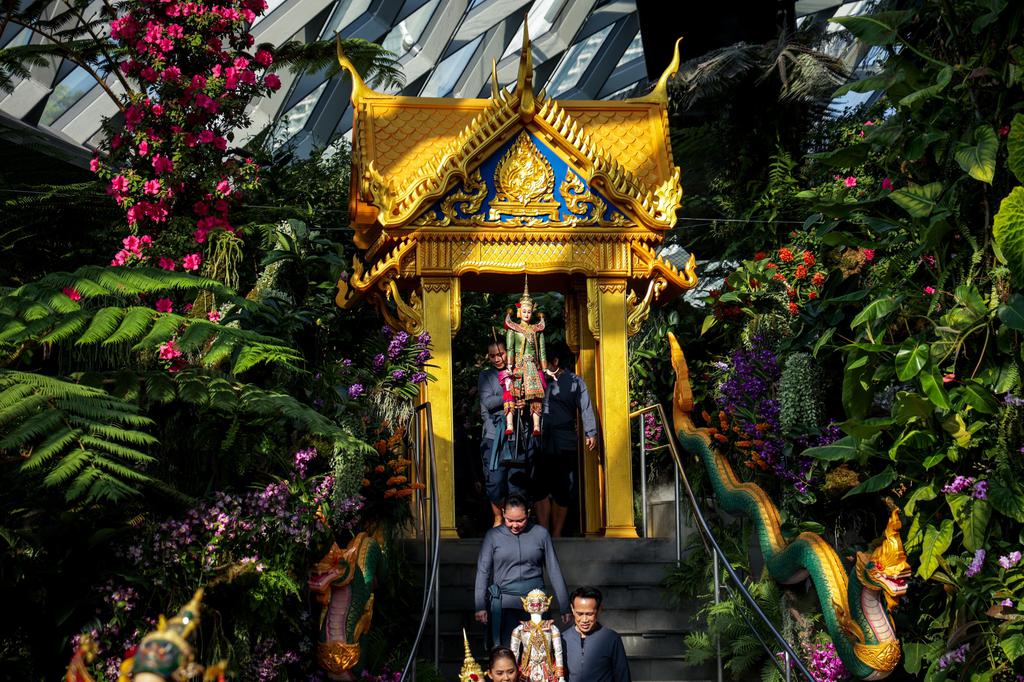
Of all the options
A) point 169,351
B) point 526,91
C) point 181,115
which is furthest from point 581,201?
point 169,351

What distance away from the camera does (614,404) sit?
42.6 ft

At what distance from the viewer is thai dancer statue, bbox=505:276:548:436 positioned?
39.0ft

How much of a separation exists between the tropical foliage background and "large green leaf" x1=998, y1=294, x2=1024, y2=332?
0.02 m

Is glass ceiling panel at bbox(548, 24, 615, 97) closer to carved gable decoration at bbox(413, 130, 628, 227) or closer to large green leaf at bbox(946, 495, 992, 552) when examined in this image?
carved gable decoration at bbox(413, 130, 628, 227)

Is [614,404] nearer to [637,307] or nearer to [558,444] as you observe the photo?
[558,444]

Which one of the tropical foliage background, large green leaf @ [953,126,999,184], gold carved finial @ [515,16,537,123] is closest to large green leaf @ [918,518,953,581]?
the tropical foliage background

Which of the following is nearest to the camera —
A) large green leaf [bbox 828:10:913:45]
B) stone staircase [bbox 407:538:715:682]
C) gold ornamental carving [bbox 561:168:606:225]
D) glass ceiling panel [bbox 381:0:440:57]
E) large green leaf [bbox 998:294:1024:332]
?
large green leaf [bbox 998:294:1024:332]

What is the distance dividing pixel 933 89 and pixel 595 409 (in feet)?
18.0

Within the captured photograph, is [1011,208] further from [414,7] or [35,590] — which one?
[414,7]

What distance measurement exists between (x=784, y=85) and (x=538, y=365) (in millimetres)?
6128

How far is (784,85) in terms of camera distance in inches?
643

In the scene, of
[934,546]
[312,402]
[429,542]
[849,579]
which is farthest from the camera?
[429,542]

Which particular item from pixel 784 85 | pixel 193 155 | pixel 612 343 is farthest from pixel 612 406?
pixel 784 85

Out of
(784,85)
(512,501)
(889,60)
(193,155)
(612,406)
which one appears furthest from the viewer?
(784,85)
